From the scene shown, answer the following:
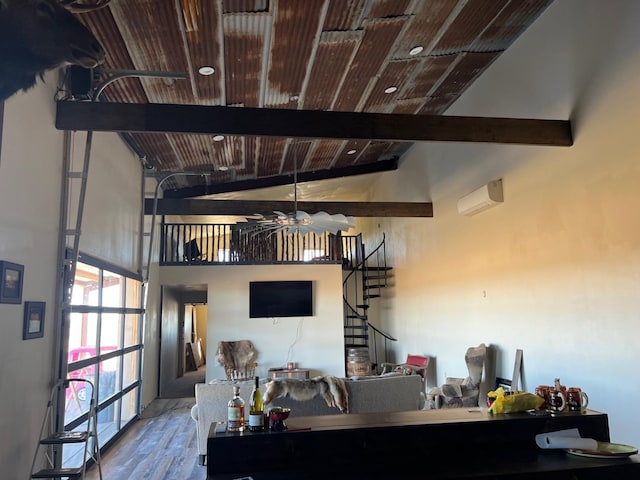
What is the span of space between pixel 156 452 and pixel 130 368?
211 centimetres

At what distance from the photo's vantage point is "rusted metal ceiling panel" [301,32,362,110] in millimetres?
4879

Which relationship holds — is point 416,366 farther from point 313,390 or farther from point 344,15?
point 344,15

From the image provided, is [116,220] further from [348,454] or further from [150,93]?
[348,454]

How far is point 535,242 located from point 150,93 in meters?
4.87

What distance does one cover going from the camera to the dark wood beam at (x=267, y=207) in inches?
307

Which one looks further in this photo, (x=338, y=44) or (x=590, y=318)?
(x=338, y=44)

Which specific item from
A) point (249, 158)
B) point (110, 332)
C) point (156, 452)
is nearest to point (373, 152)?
point (249, 158)

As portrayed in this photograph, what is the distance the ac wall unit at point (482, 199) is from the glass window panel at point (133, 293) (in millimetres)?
5271

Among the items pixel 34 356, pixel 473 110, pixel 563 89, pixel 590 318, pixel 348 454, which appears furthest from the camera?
pixel 473 110

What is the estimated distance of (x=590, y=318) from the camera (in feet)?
14.4

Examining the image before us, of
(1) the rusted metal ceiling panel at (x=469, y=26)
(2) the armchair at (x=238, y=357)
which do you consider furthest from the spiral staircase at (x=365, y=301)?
(1) the rusted metal ceiling panel at (x=469, y=26)

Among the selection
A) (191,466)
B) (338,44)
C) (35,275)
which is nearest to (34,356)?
(35,275)

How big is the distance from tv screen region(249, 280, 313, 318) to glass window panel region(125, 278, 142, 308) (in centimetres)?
256

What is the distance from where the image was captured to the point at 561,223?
4.82 m
